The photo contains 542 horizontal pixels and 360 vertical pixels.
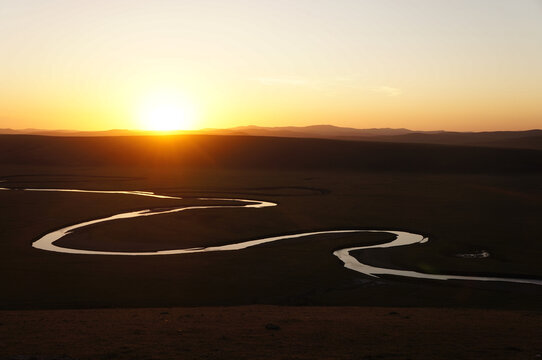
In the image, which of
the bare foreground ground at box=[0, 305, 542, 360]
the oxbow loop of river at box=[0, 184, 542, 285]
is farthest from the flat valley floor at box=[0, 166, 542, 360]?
the oxbow loop of river at box=[0, 184, 542, 285]

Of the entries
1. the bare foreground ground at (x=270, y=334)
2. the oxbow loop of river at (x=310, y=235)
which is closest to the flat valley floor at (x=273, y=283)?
the bare foreground ground at (x=270, y=334)

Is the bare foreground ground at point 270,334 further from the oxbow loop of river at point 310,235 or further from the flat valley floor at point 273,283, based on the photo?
the oxbow loop of river at point 310,235

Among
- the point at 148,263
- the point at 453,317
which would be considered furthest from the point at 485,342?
the point at 148,263

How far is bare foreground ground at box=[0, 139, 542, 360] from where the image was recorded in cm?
1777

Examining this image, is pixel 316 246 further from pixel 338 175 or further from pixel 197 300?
pixel 338 175

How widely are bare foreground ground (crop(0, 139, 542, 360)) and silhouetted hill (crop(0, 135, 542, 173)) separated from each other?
3912 cm

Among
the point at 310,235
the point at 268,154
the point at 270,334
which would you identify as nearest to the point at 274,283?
the point at 270,334

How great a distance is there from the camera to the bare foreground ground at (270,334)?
1662 cm

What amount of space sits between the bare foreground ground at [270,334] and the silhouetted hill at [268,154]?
92.4 meters

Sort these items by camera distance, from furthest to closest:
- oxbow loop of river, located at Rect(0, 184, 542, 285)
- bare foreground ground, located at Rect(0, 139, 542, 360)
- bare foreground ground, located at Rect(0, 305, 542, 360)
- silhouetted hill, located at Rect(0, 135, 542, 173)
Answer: silhouetted hill, located at Rect(0, 135, 542, 173), oxbow loop of river, located at Rect(0, 184, 542, 285), bare foreground ground, located at Rect(0, 139, 542, 360), bare foreground ground, located at Rect(0, 305, 542, 360)

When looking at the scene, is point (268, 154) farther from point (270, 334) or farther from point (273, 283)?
point (270, 334)

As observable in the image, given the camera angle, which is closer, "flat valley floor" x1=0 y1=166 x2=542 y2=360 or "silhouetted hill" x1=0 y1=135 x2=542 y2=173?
"flat valley floor" x1=0 y1=166 x2=542 y2=360

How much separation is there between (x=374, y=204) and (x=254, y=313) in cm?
4260

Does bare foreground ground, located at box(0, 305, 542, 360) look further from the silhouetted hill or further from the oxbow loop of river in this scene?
the silhouetted hill
